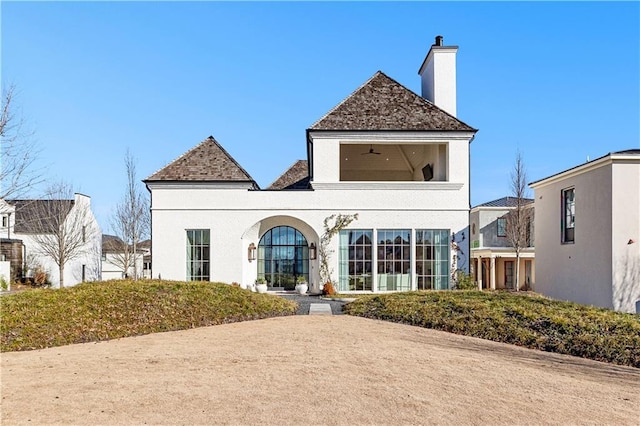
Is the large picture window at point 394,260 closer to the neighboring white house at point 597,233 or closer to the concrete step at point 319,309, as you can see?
the concrete step at point 319,309

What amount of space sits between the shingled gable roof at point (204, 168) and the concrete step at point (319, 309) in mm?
7241

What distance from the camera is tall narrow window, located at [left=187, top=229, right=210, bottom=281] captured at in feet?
69.2

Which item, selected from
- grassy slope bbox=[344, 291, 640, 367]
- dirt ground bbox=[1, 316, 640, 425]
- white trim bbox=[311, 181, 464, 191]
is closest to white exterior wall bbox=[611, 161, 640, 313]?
grassy slope bbox=[344, 291, 640, 367]

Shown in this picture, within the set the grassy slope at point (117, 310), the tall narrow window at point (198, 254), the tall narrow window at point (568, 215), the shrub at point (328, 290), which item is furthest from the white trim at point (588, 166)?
the tall narrow window at point (198, 254)

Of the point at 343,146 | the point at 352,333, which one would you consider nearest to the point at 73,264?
the point at 343,146

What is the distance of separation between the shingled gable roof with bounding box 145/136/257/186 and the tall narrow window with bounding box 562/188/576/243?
1290cm

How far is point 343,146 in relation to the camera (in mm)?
24422

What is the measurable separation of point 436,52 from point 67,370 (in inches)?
817

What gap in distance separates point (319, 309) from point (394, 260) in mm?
6847

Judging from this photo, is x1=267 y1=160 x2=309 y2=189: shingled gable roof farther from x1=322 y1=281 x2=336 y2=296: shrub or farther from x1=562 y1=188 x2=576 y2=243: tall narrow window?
x1=562 y1=188 x2=576 y2=243: tall narrow window

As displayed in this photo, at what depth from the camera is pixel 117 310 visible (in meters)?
12.2

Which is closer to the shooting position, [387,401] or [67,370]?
[387,401]

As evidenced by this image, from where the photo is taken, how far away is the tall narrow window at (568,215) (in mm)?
20330

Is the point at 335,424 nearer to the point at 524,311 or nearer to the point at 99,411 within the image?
the point at 99,411
